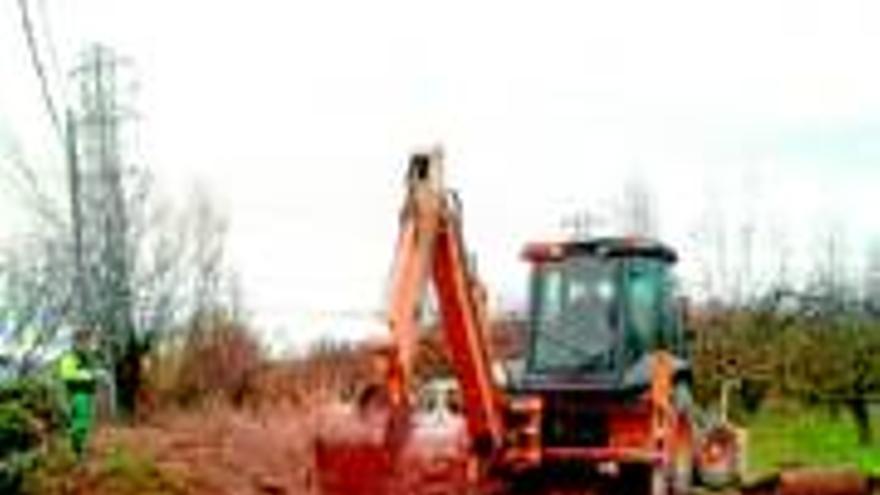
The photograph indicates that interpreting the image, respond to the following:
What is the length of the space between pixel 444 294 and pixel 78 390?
4446 millimetres

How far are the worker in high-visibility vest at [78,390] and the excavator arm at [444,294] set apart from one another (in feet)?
11.9

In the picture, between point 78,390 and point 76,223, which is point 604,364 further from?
point 76,223

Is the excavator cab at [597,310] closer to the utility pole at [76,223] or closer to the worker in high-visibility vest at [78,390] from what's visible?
the worker in high-visibility vest at [78,390]

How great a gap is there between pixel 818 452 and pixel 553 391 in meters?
16.2

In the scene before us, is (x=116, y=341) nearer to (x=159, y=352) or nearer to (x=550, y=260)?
(x=159, y=352)

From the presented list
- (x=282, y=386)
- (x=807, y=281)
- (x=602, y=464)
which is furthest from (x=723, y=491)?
(x=807, y=281)

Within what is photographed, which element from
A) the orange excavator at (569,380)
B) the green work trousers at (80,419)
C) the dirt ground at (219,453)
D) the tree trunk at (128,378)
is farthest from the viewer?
the tree trunk at (128,378)

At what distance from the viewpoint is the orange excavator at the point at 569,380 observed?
72.9ft

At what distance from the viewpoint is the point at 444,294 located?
Result: 22.0 meters

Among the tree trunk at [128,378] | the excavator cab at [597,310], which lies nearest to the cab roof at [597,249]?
the excavator cab at [597,310]

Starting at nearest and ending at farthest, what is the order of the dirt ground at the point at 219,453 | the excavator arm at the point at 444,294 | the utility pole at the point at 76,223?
the excavator arm at the point at 444,294 < the dirt ground at the point at 219,453 < the utility pole at the point at 76,223

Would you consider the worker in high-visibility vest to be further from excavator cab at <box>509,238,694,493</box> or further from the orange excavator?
excavator cab at <box>509,238,694,493</box>

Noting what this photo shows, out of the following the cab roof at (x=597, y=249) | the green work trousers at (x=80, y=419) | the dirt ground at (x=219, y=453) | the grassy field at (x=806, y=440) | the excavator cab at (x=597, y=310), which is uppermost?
the cab roof at (x=597, y=249)

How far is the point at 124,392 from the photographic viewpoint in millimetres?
36812
